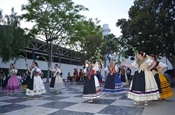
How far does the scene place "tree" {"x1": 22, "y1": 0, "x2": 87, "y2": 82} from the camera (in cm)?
2116

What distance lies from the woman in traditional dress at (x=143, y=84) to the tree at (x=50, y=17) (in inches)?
604

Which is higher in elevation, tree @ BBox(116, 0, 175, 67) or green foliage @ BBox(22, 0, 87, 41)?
green foliage @ BBox(22, 0, 87, 41)

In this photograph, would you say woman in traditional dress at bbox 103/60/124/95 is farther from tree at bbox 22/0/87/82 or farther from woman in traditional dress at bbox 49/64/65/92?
tree at bbox 22/0/87/82

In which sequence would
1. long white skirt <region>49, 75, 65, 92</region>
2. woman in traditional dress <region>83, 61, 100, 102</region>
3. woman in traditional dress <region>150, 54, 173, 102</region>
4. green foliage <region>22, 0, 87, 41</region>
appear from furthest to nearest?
1. green foliage <region>22, 0, 87, 41</region>
2. long white skirt <region>49, 75, 65, 92</region>
3. woman in traditional dress <region>83, 61, 100, 102</region>
4. woman in traditional dress <region>150, 54, 173, 102</region>

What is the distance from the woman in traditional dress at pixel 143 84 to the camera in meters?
6.69

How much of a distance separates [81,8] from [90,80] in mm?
16238

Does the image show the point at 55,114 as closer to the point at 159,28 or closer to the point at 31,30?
the point at 159,28

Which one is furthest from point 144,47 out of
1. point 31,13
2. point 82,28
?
point 31,13

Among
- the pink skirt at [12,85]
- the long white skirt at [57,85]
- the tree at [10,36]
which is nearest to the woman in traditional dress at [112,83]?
the long white skirt at [57,85]

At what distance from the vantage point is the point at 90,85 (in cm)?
786

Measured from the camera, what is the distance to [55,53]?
105ft

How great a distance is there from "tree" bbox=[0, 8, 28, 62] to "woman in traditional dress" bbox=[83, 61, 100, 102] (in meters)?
8.78

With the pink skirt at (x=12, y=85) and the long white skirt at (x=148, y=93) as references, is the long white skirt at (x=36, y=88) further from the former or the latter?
the long white skirt at (x=148, y=93)

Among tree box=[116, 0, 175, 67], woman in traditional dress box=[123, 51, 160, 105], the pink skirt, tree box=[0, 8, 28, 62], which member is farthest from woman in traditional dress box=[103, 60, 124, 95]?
tree box=[0, 8, 28, 62]
